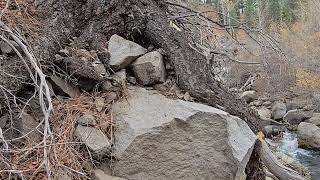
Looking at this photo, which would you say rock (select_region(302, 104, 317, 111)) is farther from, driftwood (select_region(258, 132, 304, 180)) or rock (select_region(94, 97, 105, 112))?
rock (select_region(94, 97, 105, 112))

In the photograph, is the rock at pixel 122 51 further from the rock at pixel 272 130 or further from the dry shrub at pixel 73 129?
the rock at pixel 272 130

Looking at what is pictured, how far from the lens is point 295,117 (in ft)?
43.6

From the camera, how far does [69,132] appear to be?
9.38 ft

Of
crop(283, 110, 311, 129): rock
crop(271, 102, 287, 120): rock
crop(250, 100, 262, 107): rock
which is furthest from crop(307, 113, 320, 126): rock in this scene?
crop(250, 100, 262, 107): rock

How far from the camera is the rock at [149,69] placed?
3350mm

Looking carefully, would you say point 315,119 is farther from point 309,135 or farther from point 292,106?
point 292,106

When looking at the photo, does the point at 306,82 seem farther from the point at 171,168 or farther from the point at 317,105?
the point at 171,168

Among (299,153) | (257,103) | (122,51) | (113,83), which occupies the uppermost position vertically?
(122,51)

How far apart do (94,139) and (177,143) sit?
59 cm

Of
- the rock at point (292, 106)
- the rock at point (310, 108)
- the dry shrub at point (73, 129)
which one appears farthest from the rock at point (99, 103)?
the rock at point (292, 106)

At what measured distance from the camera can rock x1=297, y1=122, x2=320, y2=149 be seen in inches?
431

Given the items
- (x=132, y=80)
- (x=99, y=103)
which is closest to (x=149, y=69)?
(x=132, y=80)

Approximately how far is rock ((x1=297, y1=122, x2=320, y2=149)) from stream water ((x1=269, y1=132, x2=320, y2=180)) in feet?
0.63

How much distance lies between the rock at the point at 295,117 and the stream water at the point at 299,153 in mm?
935
